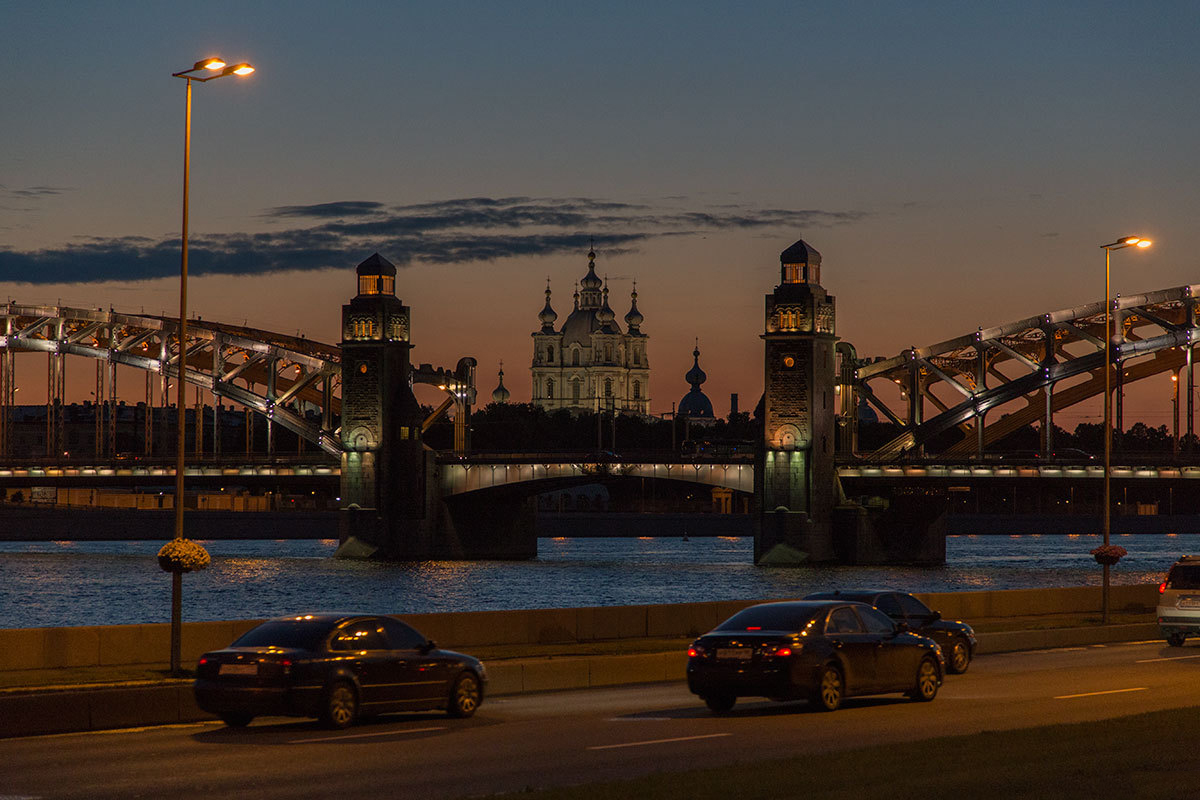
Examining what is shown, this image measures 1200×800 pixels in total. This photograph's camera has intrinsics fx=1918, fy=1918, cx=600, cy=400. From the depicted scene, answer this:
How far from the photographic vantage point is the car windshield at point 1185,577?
39.3 meters

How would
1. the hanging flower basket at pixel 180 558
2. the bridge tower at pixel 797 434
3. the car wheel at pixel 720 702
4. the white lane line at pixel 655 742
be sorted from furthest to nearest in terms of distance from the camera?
the bridge tower at pixel 797 434 → the hanging flower basket at pixel 180 558 → the car wheel at pixel 720 702 → the white lane line at pixel 655 742

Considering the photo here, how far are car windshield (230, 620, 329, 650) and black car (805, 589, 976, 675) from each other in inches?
367

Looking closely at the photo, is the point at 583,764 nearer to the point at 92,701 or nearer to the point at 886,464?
the point at 92,701

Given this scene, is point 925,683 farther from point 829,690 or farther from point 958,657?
point 958,657

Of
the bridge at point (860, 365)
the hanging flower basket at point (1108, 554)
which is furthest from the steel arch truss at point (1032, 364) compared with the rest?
the hanging flower basket at point (1108, 554)

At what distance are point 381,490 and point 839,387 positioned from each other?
33049mm

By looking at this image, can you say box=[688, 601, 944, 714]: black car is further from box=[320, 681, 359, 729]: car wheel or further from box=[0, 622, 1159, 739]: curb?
box=[320, 681, 359, 729]: car wheel

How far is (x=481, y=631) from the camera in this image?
3409 centimetres

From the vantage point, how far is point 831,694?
26.2 meters

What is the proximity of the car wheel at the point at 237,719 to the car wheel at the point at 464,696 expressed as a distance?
8.68 feet

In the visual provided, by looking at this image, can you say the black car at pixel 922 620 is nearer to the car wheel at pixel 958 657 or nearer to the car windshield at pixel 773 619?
the car wheel at pixel 958 657

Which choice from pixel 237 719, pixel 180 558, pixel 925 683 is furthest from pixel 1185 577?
pixel 237 719

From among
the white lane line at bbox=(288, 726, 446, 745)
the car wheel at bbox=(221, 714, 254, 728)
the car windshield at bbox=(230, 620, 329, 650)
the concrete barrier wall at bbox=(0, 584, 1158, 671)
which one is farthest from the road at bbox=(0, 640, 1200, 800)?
the concrete barrier wall at bbox=(0, 584, 1158, 671)

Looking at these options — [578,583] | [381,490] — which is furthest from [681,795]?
[381,490]
